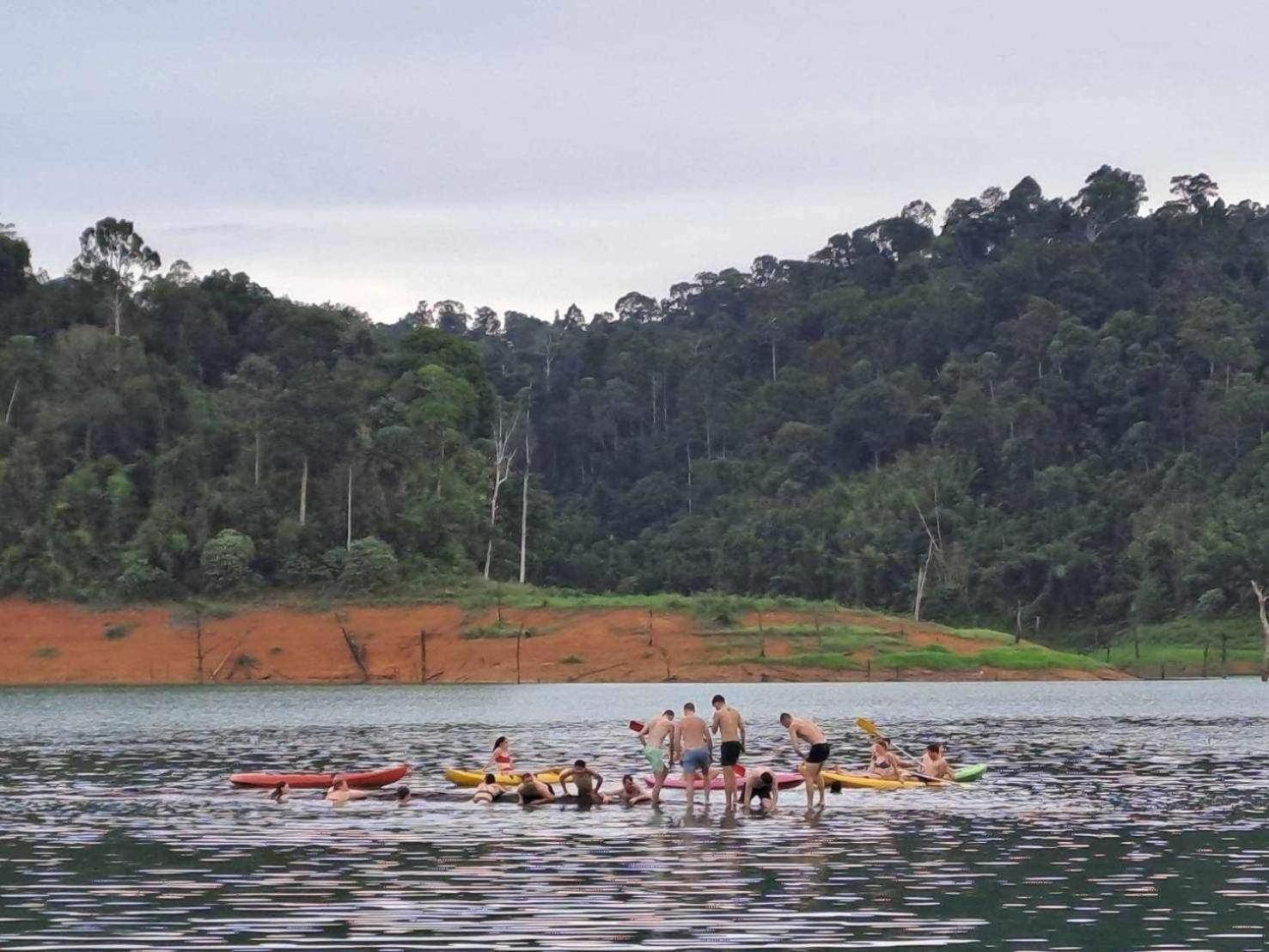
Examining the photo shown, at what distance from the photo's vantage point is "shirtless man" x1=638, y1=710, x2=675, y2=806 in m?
39.1

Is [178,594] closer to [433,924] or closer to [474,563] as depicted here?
[474,563]

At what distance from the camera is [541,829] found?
3531 cm

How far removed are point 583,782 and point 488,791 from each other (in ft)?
7.43

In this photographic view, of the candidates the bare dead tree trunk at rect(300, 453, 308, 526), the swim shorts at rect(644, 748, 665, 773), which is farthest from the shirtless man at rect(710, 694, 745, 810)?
the bare dead tree trunk at rect(300, 453, 308, 526)

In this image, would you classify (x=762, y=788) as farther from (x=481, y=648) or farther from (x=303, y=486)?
(x=303, y=486)

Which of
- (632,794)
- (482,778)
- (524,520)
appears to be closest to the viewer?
(632,794)

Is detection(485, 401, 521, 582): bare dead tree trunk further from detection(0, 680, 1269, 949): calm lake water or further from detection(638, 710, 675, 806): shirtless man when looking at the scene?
detection(638, 710, 675, 806): shirtless man

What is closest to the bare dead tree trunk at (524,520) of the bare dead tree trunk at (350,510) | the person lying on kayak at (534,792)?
the bare dead tree trunk at (350,510)

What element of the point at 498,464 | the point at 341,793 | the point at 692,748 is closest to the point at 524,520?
A: the point at 498,464

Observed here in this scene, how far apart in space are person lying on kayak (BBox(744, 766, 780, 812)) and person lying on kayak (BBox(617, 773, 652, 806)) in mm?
2062

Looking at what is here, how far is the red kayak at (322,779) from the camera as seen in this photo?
42.6 m

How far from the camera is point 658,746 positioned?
39625mm

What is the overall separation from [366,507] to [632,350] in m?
60.7

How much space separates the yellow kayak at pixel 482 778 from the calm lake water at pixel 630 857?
1.25ft
